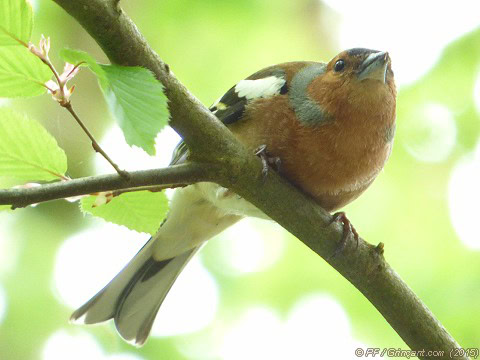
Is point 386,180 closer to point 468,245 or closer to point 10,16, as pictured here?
point 468,245

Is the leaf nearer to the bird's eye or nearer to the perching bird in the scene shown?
the perching bird

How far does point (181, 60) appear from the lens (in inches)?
304

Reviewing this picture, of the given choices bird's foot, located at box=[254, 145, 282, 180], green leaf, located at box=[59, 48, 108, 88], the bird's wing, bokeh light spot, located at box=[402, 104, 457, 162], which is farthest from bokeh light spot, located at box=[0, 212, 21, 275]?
green leaf, located at box=[59, 48, 108, 88]

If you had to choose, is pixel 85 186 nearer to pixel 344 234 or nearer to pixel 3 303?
pixel 344 234

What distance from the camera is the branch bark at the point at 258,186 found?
2484 mm

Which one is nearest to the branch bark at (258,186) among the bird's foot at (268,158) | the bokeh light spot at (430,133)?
the bird's foot at (268,158)

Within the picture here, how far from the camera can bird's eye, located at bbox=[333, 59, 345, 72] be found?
12.6 ft

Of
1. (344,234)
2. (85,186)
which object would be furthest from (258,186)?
A: (85,186)

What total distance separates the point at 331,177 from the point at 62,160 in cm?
159

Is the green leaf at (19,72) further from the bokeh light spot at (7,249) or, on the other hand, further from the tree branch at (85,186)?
the bokeh light spot at (7,249)

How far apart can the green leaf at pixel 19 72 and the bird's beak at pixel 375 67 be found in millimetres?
2023

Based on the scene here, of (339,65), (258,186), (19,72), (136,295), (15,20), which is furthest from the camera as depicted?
(136,295)

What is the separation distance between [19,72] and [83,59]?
0.75 feet

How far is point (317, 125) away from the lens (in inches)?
142
